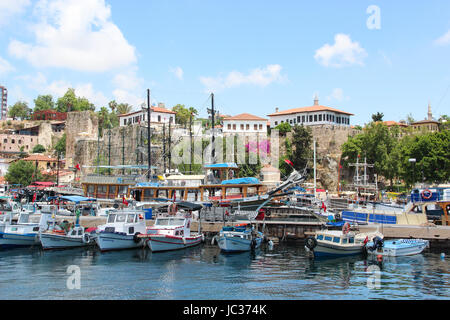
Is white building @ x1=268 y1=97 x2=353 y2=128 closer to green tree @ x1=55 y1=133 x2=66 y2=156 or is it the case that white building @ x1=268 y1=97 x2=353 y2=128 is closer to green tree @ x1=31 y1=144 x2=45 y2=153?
green tree @ x1=55 y1=133 x2=66 y2=156

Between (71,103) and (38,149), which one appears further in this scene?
(71,103)

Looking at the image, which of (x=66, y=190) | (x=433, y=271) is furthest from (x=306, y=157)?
(x=433, y=271)

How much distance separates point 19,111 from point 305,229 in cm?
11399

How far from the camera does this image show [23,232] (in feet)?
99.9

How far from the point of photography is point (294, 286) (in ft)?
61.7

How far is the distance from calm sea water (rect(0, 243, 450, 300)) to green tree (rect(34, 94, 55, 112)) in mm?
105645

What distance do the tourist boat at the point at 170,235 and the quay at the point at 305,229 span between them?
3.55 m

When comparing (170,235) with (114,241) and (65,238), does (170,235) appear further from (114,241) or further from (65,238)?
(65,238)

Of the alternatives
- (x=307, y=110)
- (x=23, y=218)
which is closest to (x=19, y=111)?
(x=307, y=110)

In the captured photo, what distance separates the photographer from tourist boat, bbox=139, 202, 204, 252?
91.5 feet

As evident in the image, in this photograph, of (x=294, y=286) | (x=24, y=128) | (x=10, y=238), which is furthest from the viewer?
(x=24, y=128)
